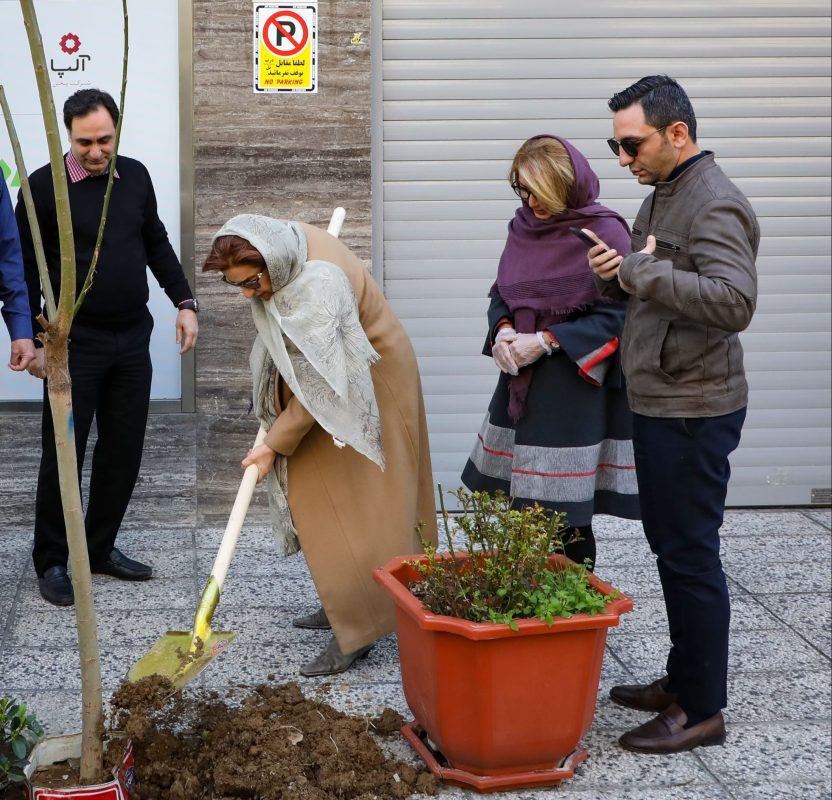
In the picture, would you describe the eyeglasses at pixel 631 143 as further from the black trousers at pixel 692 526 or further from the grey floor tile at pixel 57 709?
the grey floor tile at pixel 57 709

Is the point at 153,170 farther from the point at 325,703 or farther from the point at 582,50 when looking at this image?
the point at 325,703

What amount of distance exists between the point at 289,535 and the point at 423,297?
2224mm

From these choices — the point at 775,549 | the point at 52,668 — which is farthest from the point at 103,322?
the point at 775,549

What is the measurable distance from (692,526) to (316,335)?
1233mm

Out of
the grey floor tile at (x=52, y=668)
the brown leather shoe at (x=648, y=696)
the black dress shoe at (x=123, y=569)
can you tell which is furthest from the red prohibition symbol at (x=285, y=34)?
the brown leather shoe at (x=648, y=696)

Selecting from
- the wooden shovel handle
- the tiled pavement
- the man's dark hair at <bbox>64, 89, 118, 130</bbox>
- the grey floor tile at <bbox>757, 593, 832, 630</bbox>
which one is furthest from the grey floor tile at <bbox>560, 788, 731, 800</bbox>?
the man's dark hair at <bbox>64, 89, 118, 130</bbox>

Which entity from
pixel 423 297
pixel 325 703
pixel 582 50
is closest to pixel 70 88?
pixel 423 297

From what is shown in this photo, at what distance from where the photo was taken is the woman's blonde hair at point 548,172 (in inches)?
145

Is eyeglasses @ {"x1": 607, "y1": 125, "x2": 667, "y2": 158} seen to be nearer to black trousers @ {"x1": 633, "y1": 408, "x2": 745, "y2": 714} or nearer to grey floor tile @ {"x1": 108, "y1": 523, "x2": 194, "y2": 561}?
black trousers @ {"x1": 633, "y1": 408, "x2": 745, "y2": 714}

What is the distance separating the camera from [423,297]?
19.5 feet

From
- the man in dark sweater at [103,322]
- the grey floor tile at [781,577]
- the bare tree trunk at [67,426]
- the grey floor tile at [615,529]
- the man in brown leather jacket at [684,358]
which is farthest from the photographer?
the grey floor tile at [615,529]

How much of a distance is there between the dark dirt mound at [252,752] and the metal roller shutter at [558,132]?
9.35 ft

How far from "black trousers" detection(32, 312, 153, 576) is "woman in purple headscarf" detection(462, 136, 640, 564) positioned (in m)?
1.58

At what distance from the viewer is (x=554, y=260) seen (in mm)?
3820
